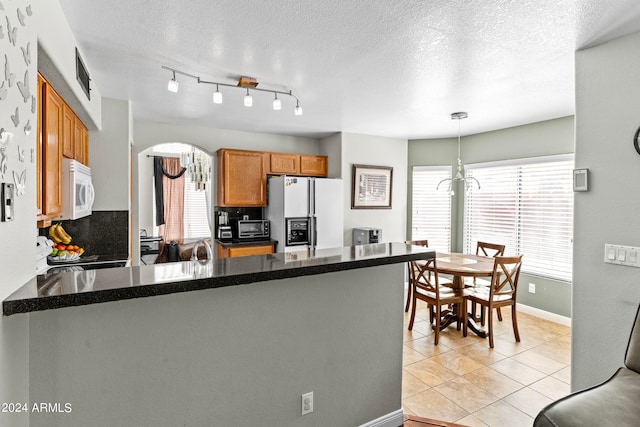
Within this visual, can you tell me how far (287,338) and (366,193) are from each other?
3.86m

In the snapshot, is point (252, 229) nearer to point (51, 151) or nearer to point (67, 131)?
point (67, 131)

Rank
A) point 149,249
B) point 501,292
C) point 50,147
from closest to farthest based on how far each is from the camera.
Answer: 1. point 50,147
2. point 501,292
3. point 149,249

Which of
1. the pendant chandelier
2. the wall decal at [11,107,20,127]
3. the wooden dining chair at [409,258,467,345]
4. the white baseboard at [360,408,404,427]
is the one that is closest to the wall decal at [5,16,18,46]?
the wall decal at [11,107,20,127]

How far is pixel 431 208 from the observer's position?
18.1ft

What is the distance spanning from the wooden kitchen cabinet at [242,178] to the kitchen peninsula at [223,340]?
9.99ft

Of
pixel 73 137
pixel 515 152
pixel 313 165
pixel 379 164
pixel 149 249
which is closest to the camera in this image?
pixel 73 137

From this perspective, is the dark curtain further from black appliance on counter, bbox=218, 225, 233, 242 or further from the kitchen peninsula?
the kitchen peninsula

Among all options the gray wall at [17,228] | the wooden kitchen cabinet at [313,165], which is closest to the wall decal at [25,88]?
the gray wall at [17,228]

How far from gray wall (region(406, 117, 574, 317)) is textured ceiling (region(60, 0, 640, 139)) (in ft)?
1.42

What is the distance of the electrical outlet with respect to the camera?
67.8 inches

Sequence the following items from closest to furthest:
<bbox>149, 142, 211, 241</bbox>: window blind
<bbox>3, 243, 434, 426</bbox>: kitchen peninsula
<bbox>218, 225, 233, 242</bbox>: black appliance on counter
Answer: <bbox>3, 243, 434, 426</bbox>: kitchen peninsula < <bbox>218, 225, 233, 242</bbox>: black appliance on counter < <bbox>149, 142, 211, 241</bbox>: window blind

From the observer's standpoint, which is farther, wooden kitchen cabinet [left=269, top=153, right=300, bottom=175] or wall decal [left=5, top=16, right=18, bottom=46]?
wooden kitchen cabinet [left=269, top=153, right=300, bottom=175]

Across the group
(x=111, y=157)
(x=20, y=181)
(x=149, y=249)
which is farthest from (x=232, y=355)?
(x=149, y=249)

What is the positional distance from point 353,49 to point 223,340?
6.64 ft
